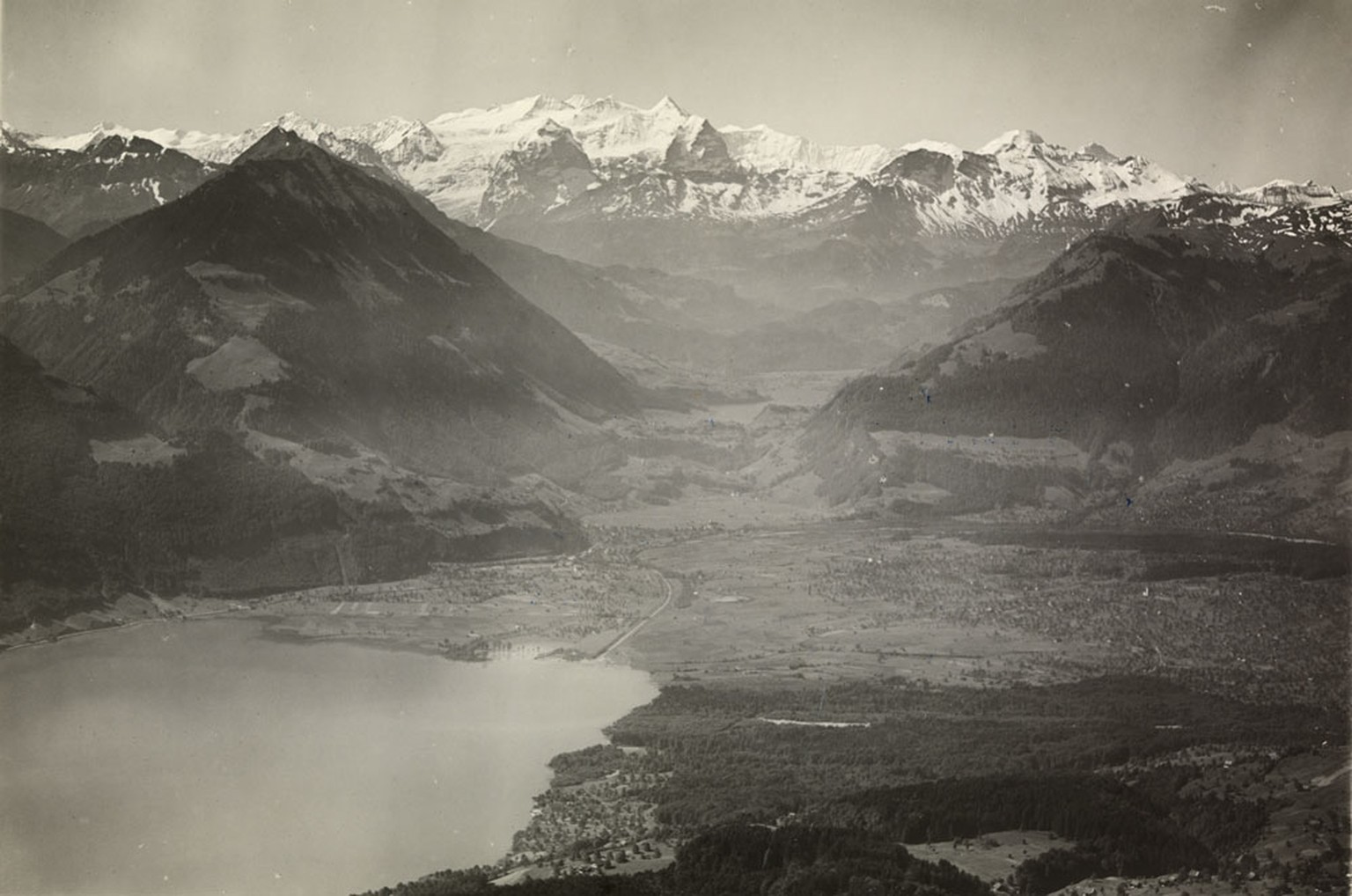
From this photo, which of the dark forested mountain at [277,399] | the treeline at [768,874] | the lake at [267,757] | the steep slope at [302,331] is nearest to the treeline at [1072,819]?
the treeline at [768,874]

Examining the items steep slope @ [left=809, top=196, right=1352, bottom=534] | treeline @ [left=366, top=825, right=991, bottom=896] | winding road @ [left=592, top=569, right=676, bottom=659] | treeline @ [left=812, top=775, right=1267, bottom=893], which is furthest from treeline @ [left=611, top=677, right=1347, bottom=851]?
steep slope @ [left=809, top=196, right=1352, bottom=534]

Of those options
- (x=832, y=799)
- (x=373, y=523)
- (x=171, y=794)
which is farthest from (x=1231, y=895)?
(x=373, y=523)

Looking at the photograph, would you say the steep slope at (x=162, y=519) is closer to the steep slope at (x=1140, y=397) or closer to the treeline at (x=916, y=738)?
the treeline at (x=916, y=738)

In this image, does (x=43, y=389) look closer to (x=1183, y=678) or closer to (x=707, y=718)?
(x=707, y=718)

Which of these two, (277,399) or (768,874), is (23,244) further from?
(768,874)

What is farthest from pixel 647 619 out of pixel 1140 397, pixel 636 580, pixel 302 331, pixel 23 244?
pixel 23 244

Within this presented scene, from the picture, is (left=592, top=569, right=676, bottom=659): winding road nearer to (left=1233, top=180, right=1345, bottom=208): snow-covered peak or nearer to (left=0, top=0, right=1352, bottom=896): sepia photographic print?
(left=0, top=0, right=1352, bottom=896): sepia photographic print
